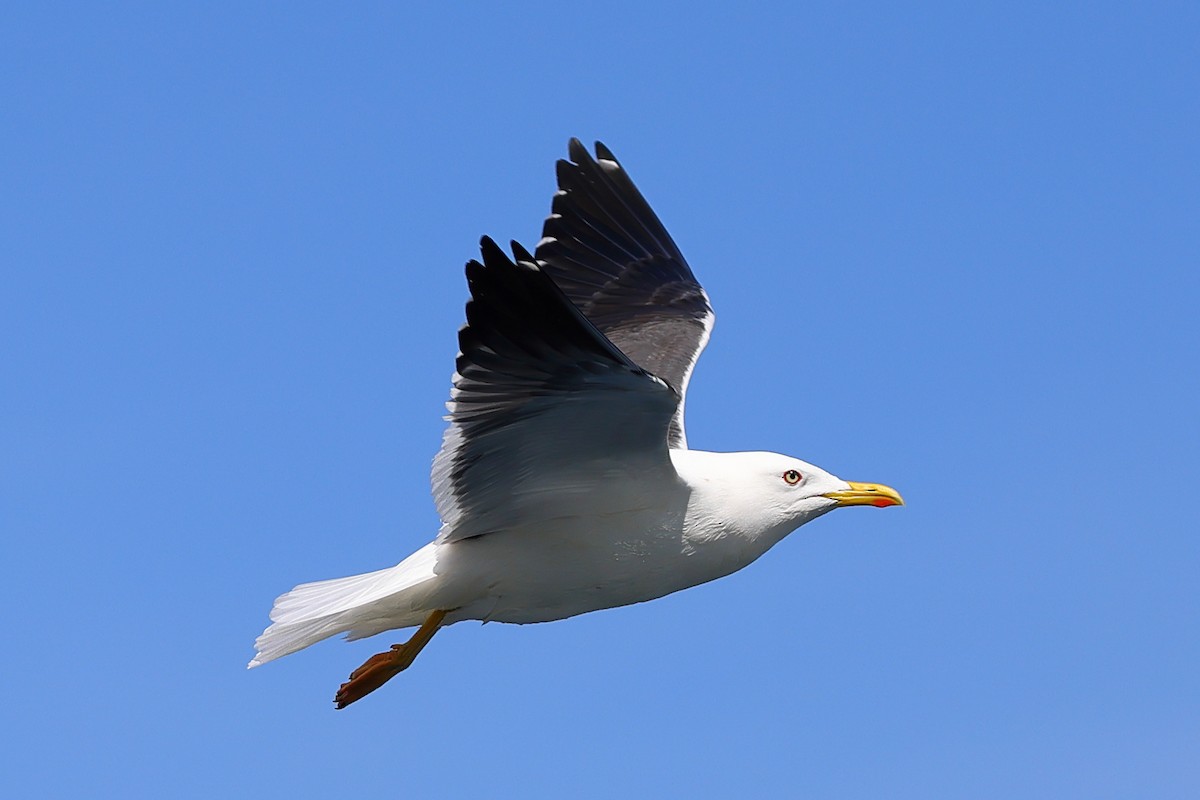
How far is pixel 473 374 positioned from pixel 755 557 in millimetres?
2210

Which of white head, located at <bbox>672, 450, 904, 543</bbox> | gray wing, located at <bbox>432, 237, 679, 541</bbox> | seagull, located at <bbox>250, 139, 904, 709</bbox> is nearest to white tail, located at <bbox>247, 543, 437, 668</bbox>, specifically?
seagull, located at <bbox>250, 139, 904, 709</bbox>

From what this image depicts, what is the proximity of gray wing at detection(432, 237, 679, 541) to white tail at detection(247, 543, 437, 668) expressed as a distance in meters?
0.37

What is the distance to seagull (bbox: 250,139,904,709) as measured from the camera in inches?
324

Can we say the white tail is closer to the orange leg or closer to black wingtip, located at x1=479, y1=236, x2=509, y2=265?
the orange leg

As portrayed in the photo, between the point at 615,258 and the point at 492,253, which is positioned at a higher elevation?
the point at 615,258

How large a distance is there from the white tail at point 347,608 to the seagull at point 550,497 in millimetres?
12

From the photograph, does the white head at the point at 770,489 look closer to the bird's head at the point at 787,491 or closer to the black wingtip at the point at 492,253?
the bird's head at the point at 787,491

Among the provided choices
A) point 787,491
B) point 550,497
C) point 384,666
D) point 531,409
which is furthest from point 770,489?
point 384,666

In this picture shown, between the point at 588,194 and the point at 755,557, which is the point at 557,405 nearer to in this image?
the point at 755,557

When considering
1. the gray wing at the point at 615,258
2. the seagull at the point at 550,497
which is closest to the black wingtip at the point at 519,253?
the seagull at the point at 550,497

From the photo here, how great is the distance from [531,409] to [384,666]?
2.18 metres

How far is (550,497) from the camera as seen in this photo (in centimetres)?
916

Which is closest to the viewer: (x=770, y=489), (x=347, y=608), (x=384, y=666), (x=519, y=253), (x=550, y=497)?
(x=519, y=253)

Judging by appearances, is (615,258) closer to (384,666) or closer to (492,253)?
(384,666)
